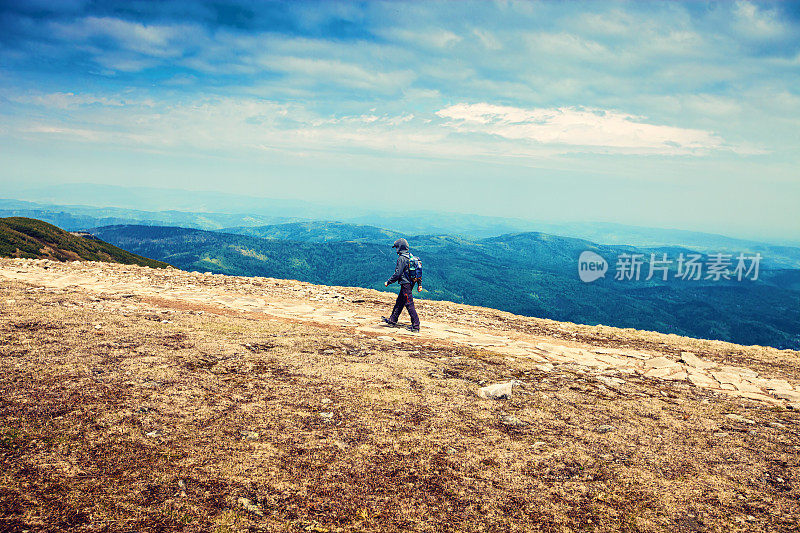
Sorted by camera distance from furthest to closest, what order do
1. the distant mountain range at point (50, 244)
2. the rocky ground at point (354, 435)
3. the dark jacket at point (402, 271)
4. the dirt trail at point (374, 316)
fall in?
the distant mountain range at point (50, 244) → the dark jacket at point (402, 271) → the dirt trail at point (374, 316) → the rocky ground at point (354, 435)

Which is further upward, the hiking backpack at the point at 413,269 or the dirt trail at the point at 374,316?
the hiking backpack at the point at 413,269

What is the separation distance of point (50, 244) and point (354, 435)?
199800 mm

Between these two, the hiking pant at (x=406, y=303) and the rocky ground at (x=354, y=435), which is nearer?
the rocky ground at (x=354, y=435)

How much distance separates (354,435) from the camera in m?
7.39

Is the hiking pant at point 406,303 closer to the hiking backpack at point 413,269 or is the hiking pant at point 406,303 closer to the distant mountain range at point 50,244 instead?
the hiking backpack at point 413,269

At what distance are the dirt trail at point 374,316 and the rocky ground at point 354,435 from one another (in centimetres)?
27

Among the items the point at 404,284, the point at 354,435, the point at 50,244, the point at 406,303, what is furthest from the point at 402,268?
the point at 50,244

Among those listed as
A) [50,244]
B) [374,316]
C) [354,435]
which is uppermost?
[354,435]

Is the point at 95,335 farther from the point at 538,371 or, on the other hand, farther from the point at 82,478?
the point at 538,371

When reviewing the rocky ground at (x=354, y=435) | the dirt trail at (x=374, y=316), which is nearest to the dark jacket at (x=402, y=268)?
the dirt trail at (x=374, y=316)

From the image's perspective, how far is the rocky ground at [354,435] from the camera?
217 inches

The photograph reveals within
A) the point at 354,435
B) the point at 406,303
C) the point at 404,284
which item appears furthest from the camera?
the point at 404,284

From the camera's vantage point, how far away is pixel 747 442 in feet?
27.1

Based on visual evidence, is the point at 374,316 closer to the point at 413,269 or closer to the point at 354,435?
the point at 413,269
